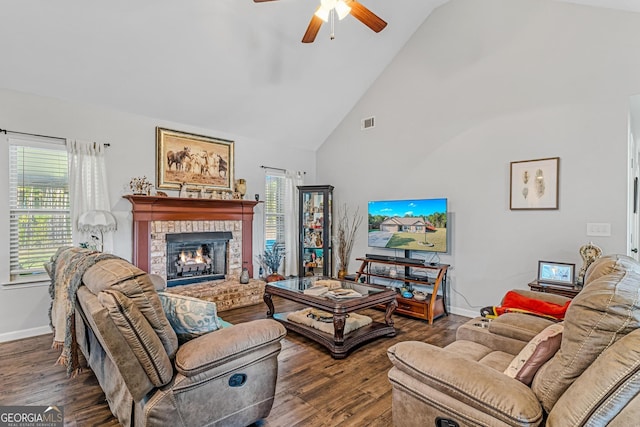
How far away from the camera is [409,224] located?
15.4 feet

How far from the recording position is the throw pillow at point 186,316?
1.91 metres

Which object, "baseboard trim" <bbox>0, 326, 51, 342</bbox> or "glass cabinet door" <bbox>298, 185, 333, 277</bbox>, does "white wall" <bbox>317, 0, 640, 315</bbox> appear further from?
"baseboard trim" <bbox>0, 326, 51, 342</bbox>

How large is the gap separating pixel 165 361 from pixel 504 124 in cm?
435

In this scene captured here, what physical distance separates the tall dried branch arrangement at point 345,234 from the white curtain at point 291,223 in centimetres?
78

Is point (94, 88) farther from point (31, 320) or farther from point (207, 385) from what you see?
point (207, 385)

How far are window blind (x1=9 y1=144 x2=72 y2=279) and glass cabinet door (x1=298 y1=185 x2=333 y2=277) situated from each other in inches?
135

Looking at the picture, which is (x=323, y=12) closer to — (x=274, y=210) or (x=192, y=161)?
(x=192, y=161)

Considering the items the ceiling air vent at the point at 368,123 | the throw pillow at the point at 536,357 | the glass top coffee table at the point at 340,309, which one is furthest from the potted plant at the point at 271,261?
the throw pillow at the point at 536,357

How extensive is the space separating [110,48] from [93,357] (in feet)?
10.3

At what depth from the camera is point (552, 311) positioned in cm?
250

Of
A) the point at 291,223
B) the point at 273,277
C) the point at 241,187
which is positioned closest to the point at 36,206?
the point at 241,187

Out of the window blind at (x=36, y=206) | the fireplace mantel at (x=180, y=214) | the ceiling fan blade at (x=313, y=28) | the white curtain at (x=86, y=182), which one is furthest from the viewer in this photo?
the fireplace mantel at (x=180, y=214)

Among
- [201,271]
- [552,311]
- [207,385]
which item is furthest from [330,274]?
[207,385]

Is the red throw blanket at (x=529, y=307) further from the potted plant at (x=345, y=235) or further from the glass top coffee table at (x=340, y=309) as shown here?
the potted plant at (x=345, y=235)
